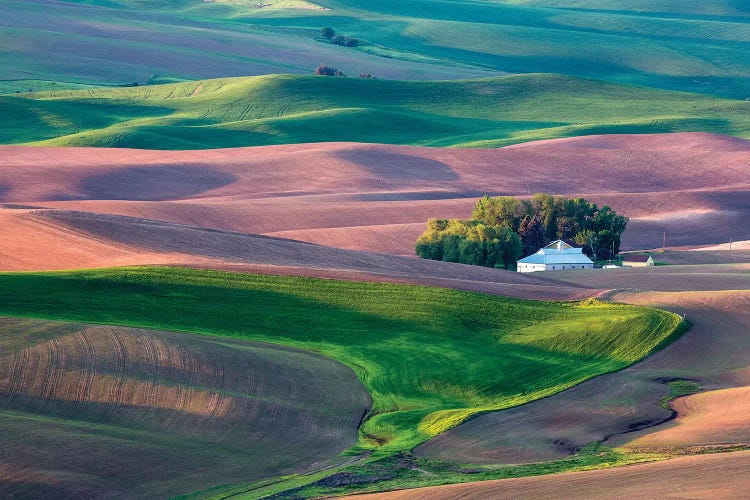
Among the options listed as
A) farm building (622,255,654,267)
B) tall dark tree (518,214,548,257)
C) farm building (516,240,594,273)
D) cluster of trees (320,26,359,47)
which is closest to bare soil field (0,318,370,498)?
farm building (516,240,594,273)

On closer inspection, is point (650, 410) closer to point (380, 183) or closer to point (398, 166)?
point (380, 183)

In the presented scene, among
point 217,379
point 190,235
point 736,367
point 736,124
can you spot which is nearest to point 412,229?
point 190,235

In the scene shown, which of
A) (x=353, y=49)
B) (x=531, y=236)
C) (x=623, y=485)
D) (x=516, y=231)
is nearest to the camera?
(x=623, y=485)

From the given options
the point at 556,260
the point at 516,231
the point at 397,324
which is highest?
the point at 516,231

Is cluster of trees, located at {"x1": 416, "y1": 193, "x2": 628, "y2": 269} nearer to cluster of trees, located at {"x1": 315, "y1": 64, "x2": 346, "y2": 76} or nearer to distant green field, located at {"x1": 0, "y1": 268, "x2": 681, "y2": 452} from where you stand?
distant green field, located at {"x1": 0, "y1": 268, "x2": 681, "y2": 452}

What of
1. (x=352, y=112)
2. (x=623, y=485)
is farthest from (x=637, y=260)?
(x=352, y=112)

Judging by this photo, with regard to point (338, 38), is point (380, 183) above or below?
below

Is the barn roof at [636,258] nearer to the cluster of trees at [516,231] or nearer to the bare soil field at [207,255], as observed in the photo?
the cluster of trees at [516,231]
